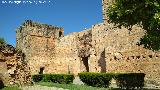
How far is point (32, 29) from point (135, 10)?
75.3ft

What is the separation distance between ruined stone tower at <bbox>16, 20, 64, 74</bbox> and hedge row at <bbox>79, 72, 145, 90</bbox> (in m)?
14.3

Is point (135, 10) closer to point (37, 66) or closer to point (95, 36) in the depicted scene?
point (95, 36)

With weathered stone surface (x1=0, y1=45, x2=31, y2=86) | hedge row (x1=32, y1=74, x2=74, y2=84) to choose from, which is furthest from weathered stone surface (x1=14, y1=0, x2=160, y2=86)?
hedge row (x1=32, y1=74, x2=74, y2=84)

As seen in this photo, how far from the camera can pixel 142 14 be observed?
448 inches

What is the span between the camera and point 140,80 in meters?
16.7

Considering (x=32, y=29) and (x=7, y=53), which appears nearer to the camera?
(x=7, y=53)

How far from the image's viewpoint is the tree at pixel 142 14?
10688mm

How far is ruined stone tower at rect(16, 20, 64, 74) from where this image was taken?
32.4 meters

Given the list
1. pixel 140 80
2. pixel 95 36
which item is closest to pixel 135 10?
pixel 140 80

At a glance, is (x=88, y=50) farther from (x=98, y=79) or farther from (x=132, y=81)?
(x=132, y=81)

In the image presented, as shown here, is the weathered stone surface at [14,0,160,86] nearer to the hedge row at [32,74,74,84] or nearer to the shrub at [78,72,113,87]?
the shrub at [78,72,113,87]

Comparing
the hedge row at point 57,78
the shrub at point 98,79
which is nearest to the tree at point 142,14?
the shrub at point 98,79

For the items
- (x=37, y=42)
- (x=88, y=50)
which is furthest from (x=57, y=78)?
(x=37, y=42)

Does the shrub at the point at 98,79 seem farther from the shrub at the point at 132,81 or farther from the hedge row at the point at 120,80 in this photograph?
the shrub at the point at 132,81
